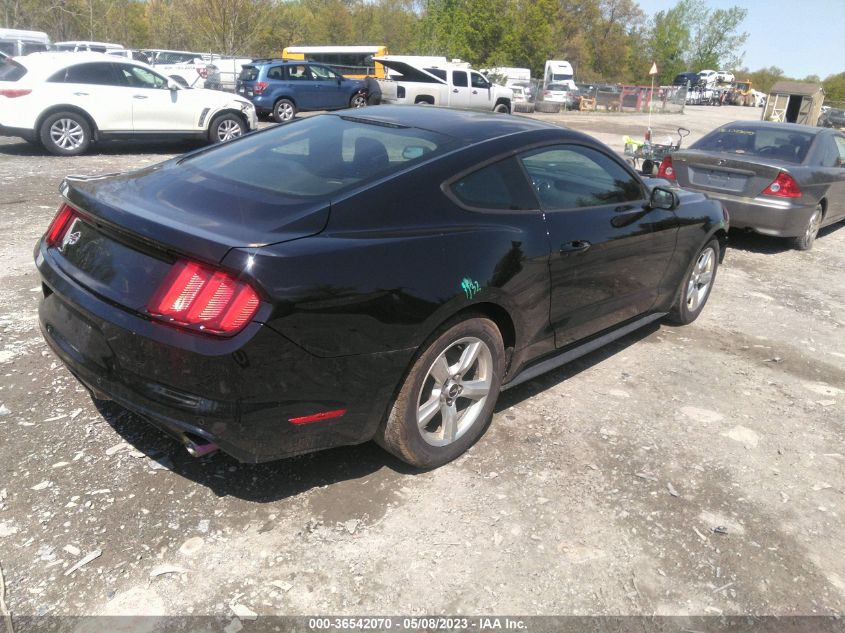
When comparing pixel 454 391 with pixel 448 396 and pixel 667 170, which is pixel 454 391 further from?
pixel 667 170

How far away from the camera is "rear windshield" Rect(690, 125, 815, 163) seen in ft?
27.2

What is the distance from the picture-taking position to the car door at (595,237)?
3645mm

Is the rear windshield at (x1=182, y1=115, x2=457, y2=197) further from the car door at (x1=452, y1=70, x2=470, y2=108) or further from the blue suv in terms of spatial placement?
the car door at (x1=452, y1=70, x2=470, y2=108)

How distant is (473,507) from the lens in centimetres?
302

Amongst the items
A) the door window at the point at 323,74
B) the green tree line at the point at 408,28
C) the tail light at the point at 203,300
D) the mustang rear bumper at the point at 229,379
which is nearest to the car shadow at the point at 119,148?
the door window at the point at 323,74

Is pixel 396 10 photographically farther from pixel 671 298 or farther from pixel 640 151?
pixel 671 298

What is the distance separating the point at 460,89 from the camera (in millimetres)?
25391

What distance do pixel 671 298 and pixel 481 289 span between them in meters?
2.44

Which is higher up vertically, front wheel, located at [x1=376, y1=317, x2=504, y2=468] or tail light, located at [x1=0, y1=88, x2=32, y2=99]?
tail light, located at [x1=0, y1=88, x2=32, y2=99]

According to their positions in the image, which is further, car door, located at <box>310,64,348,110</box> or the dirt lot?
car door, located at <box>310,64,348,110</box>

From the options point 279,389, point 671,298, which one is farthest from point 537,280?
point 671,298

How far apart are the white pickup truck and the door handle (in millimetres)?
20999

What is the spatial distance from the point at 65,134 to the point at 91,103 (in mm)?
663

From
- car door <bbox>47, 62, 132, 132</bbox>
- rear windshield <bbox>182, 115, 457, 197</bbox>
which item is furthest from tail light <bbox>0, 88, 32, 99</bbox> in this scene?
rear windshield <bbox>182, 115, 457, 197</bbox>
